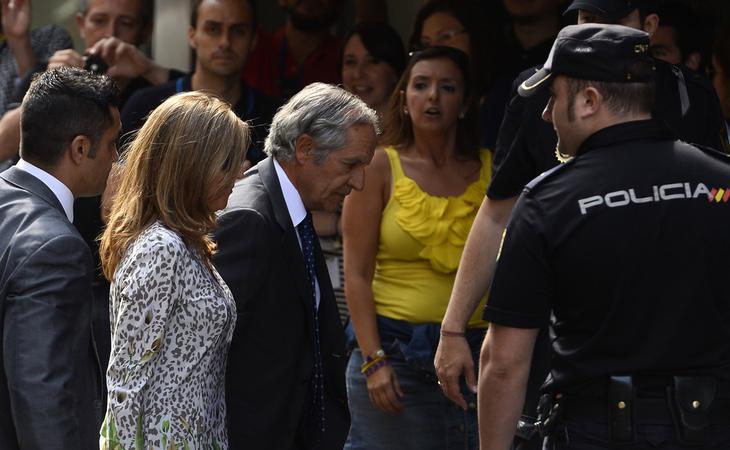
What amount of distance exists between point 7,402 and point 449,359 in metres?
1.48

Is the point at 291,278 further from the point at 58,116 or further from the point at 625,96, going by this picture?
the point at 625,96

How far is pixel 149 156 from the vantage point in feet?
10.8

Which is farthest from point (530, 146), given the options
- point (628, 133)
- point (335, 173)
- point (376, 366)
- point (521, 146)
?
point (376, 366)

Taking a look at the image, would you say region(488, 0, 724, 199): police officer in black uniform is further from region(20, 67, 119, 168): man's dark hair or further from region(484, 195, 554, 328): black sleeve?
region(20, 67, 119, 168): man's dark hair

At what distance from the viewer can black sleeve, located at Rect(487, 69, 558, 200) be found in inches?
157

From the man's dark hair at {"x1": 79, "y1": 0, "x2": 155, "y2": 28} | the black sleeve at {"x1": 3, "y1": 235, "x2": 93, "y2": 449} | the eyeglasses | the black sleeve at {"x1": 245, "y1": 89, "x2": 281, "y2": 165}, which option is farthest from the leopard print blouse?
the man's dark hair at {"x1": 79, "y1": 0, "x2": 155, "y2": 28}

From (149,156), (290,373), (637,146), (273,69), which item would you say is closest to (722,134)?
(637,146)

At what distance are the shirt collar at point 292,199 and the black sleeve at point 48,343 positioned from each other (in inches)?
26.8

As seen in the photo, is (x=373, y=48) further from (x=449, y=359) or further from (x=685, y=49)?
(x=449, y=359)

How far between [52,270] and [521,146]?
1557 millimetres

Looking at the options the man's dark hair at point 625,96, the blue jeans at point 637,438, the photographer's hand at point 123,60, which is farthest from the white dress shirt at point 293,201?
the photographer's hand at point 123,60

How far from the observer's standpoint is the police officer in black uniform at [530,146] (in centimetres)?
388

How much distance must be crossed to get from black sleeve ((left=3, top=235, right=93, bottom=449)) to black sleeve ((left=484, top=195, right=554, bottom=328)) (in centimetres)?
113

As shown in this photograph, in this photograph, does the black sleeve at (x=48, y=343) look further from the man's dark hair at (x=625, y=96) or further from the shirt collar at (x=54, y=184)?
the man's dark hair at (x=625, y=96)
